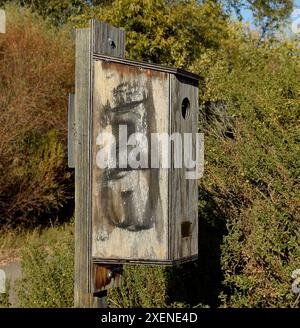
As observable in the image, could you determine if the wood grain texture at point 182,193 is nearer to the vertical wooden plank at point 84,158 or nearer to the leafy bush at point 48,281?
the vertical wooden plank at point 84,158

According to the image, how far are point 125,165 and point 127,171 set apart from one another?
0.04 m

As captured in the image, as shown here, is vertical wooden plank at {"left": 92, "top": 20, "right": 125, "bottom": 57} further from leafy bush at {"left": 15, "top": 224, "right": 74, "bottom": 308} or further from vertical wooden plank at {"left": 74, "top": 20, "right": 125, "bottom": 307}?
leafy bush at {"left": 15, "top": 224, "right": 74, "bottom": 308}

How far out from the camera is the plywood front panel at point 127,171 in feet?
12.6

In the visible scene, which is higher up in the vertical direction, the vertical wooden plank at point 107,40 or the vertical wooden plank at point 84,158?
the vertical wooden plank at point 107,40

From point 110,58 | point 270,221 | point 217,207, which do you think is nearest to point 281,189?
point 270,221

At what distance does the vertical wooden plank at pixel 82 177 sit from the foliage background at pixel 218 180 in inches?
52.2

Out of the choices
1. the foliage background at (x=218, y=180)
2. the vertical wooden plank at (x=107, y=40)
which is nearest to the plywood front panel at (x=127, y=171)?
the vertical wooden plank at (x=107, y=40)

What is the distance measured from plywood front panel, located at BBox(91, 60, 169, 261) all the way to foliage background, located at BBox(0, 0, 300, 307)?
1.23 meters

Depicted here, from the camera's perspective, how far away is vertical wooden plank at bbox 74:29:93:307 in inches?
157

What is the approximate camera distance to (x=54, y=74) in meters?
12.3

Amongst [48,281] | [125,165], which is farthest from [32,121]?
[125,165]

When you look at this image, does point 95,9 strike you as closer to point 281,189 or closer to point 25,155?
point 25,155

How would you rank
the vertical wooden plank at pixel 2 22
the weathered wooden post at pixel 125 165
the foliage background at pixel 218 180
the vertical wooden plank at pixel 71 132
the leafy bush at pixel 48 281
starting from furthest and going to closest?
the vertical wooden plank at pixel 2 22 → the leafy bush at pixel 48 281 → the foliage background at pixel 218 180 → the vertical wooden plank at pixel 71 132 → the weathered wooden post at pixel 125 165

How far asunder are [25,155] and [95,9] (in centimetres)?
509
